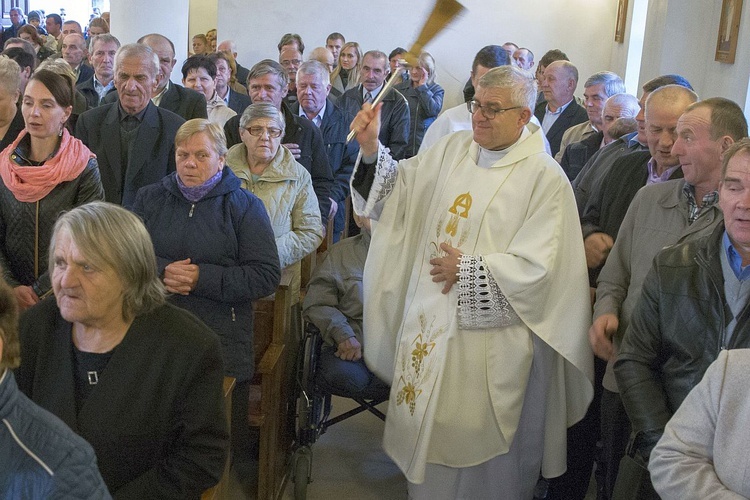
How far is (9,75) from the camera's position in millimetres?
4352

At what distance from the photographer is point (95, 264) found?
2.45 m

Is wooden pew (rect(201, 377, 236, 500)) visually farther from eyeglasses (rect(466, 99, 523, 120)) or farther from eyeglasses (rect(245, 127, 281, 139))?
eyeglasses (rect(245, 127, 281, 139))

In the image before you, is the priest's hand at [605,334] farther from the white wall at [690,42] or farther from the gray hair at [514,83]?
the white wall at [690,42]

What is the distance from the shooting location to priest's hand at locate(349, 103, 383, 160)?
11.1ft

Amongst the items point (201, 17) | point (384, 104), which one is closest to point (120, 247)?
point (384, 104)

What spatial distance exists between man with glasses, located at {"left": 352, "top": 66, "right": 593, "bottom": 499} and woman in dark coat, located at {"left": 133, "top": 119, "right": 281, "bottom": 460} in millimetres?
439

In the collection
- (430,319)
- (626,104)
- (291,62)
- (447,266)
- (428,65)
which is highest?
(428,65)

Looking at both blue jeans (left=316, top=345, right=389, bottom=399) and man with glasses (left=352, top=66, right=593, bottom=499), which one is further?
blue jeans (left=316, top=345, right=389, bottom=399)

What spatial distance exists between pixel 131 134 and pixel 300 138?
3.71ft

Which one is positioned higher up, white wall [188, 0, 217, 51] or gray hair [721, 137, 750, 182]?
white wall [188, 0, 217, 51]

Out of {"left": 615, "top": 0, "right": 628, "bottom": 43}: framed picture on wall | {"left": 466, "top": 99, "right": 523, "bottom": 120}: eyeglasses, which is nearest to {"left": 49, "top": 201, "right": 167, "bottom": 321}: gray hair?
{"left": 466, "top": 99, "right": 523, "bottom": 120}: eyeglasses

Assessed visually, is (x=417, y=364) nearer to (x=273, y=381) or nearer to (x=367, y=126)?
(x=273, y=381)

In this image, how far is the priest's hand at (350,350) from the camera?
4.13 m

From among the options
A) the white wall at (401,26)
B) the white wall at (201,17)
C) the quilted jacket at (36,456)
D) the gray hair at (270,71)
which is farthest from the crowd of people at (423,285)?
the white wall at (201,17)
